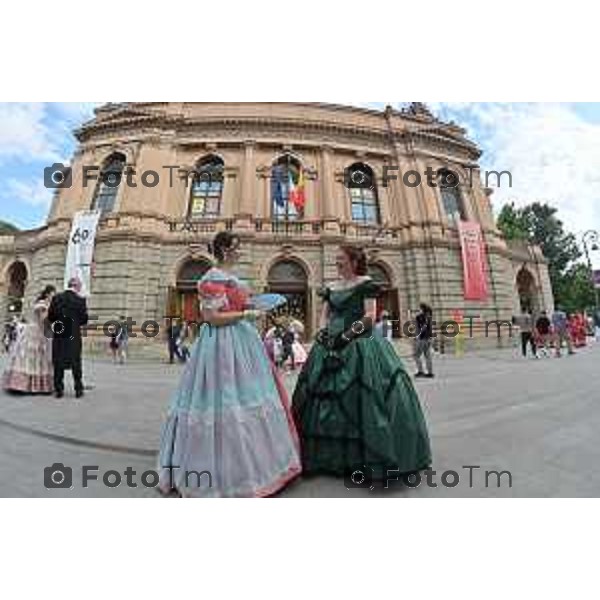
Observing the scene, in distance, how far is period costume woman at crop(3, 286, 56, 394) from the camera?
4363 millimetres

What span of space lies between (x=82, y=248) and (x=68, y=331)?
3.11 ft

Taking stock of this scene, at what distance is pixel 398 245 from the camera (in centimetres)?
390

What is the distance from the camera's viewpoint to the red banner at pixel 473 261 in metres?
3.26

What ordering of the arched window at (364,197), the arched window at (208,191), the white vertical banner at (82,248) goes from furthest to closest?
the arched window at (364,197) < the arched window at (208,191) < the white vertical banner at (82,248)

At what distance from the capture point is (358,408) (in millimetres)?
1956

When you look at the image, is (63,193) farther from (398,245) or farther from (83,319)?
(398,245)

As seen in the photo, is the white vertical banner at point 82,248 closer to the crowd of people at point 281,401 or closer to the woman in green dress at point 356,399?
the crowd of people at point 281,401

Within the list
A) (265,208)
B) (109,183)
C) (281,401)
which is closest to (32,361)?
(109,183)

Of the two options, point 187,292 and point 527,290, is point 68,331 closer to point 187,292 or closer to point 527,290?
point 187,292

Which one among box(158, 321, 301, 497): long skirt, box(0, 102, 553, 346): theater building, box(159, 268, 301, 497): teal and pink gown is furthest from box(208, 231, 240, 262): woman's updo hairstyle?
box(0, 102, 553, 346): theater building

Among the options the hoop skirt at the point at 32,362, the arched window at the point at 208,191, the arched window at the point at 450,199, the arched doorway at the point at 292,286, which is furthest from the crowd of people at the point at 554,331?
the hoop skirt at the point at 32,362

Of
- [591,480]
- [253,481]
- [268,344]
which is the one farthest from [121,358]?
[591,480]

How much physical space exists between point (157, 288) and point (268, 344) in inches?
60.7

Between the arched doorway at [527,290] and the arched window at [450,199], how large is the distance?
3.23ft
